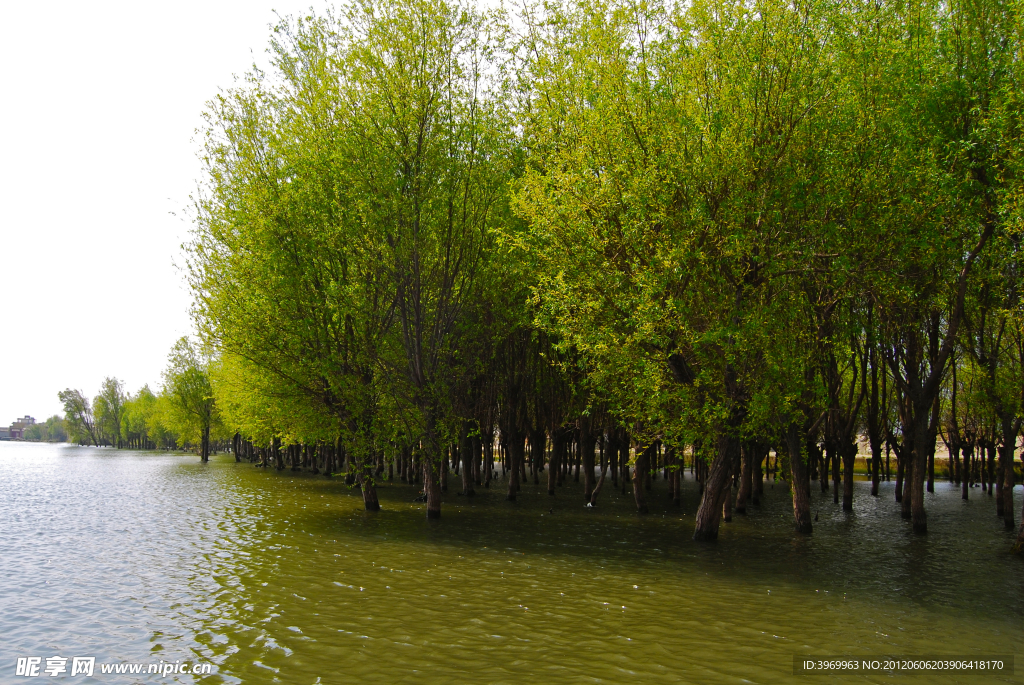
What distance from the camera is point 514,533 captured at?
27.8 meters

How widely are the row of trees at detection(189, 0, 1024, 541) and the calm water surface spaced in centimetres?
422

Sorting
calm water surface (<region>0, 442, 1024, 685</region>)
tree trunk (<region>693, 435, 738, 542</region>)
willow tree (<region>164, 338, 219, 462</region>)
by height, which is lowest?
calm water surface (<region>0, 442, 1024, 685</region>)

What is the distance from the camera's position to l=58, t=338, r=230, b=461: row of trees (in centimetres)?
8969

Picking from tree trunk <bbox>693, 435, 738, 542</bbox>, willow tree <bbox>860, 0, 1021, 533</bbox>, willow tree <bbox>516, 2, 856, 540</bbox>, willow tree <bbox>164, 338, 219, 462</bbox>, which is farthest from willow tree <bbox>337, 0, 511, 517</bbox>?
willow tree <bbox>164, 338, 219, 462</bbox>

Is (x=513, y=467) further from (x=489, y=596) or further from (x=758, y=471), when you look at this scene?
(x=489, y=596)

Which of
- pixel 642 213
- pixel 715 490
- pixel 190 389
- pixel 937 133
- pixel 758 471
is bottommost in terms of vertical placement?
pixel 758 471

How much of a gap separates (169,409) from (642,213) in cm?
9612

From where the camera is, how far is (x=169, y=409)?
98438mm

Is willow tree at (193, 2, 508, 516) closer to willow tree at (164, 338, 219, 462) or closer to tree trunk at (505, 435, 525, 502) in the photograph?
tree trunk at (505, 435, 525, 502)

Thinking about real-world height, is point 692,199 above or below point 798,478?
above

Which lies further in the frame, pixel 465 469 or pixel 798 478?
pixel 465 469

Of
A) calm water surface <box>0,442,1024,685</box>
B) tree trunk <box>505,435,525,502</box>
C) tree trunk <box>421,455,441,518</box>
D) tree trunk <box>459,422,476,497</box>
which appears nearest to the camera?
calm water surface <box>0,442,1024,685</box>

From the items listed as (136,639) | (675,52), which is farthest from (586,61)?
(136,639)

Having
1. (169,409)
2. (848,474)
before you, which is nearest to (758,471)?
(848,474)
